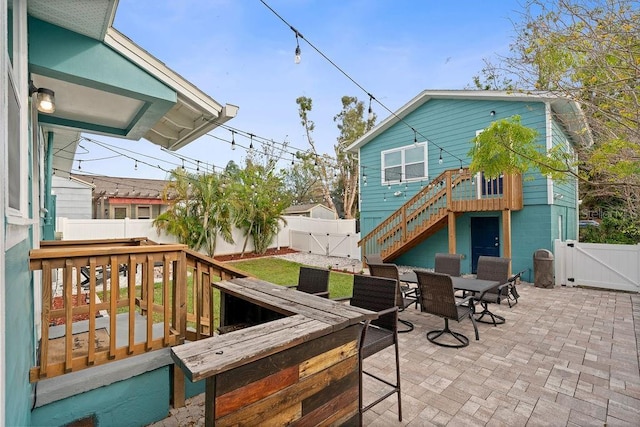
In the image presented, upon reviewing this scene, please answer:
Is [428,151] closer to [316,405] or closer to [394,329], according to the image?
[394,329]

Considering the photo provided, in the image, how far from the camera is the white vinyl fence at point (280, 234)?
425 inches

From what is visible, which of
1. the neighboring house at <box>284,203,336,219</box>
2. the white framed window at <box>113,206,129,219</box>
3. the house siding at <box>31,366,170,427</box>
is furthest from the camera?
the neighboring house at <box>284,203,336,219</box>

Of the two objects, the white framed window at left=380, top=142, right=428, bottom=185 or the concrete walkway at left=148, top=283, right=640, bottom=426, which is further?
the white framed window at left=380, top=142, right=428, bottom=185

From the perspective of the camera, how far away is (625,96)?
4.10 metres

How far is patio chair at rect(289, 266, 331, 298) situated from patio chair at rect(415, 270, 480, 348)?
1.36 metres

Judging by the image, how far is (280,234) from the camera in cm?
1623

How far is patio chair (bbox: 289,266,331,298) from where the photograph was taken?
4090mm

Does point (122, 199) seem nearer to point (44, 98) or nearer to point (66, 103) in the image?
point (66, 103)

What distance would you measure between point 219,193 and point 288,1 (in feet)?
28.4

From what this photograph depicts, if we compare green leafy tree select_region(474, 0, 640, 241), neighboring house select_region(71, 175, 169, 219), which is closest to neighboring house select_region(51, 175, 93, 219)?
neighboring house select_region(71, 175, 169, 219)

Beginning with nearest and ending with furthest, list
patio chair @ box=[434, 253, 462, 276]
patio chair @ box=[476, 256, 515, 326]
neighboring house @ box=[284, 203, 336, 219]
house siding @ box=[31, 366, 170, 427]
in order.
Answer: house siding @ box=[31, 366, 170, 427]
patio chair @ box=[476, 256, 515, 326]
patio chair @ box=[434, 253, 462, 276]
neighboring house @ box=[284, 203, 336, 219]

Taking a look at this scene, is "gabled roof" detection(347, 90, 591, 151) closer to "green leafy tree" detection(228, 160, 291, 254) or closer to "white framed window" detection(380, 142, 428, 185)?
"white framed window" detection(380, 142, 428, 185)

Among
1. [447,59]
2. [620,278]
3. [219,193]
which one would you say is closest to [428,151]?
[447,59]

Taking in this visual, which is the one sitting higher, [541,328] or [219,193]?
[219,193]
